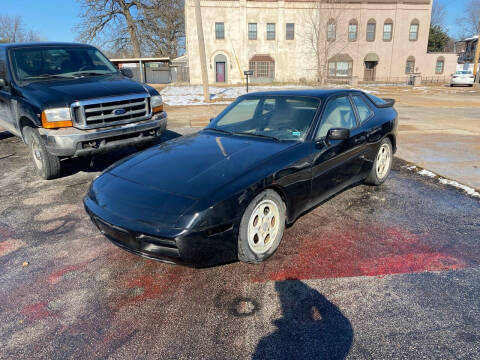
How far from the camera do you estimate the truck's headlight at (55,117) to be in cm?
468

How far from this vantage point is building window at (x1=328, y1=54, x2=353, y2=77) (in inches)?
1499

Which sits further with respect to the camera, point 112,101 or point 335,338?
point 112,101

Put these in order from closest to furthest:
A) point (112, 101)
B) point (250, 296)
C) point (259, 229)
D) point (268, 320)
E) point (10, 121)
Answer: point (268, 320) < point (250, 296) < point (259, 229) < point (112, 101) < point (10, 121)

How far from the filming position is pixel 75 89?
505 centimetres

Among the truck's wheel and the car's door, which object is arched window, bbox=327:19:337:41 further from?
the truck's wheel

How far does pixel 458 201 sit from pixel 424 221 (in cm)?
96

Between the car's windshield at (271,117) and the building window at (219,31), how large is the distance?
3376 centimetres

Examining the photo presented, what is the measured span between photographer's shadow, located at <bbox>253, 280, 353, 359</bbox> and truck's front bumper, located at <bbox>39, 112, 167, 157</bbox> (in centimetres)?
364

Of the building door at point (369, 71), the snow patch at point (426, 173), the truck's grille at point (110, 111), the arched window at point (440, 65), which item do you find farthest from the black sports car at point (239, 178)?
the arched window at point (440, 65)

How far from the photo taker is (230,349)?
207 cm

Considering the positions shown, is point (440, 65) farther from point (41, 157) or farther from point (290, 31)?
point (41, 157)

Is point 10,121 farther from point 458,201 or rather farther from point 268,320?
point 458,201

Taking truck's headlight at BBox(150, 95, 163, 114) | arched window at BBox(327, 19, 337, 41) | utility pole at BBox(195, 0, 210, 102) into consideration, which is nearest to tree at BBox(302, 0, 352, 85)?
arched window at BBox(327, 19, 337, 41)

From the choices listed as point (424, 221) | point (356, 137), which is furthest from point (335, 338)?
→ point (356, 137)
